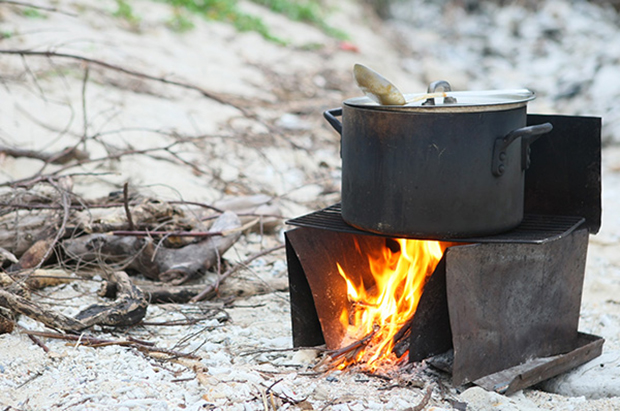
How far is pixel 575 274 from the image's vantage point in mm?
2977

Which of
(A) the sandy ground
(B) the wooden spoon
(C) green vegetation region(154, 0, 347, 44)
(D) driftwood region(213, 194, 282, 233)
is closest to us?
(B) the wooden spoon

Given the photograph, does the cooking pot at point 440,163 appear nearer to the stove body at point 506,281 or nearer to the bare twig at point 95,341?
the stove body at point 506,281

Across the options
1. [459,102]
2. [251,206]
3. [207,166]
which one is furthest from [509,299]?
[207,166]

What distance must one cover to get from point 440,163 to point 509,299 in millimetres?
635

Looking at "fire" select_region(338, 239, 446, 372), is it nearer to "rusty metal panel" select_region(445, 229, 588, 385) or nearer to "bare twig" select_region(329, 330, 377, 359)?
"bare twig" select_region(329, 330, 377, 359)

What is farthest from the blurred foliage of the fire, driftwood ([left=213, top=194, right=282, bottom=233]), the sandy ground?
the fire

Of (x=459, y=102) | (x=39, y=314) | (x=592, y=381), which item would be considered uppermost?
(x=459, y=102)

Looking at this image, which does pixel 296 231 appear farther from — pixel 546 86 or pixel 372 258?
pixel 546 86

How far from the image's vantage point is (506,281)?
107 inches

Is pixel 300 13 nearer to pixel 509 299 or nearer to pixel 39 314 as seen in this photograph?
pixel 39 314

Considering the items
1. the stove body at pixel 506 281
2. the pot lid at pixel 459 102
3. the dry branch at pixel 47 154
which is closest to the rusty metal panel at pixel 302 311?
the stove body at pixel 506 281

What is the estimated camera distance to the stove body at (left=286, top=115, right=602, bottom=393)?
2641mm

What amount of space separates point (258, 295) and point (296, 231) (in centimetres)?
105

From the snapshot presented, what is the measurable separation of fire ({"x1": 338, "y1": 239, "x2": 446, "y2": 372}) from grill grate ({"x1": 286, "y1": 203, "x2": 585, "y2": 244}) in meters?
0.24
